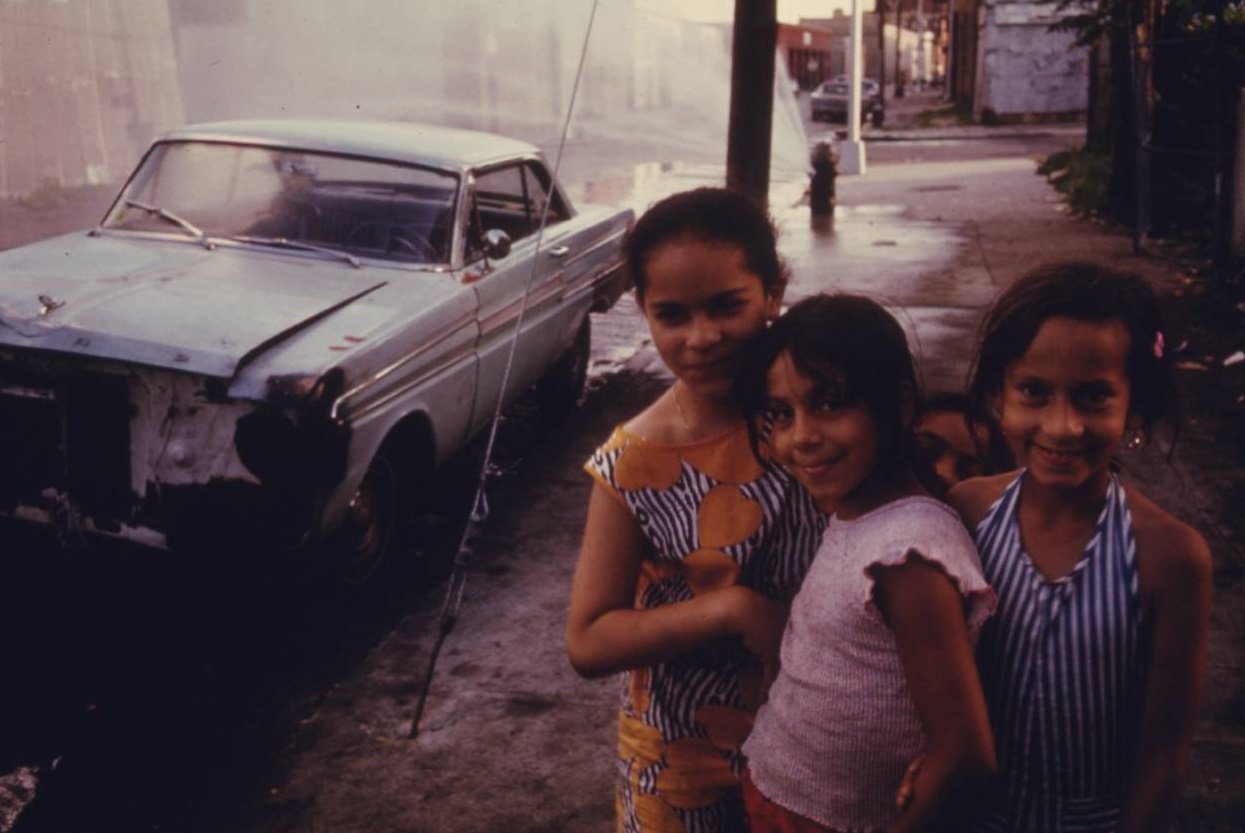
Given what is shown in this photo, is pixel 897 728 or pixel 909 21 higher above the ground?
pixel 909 21

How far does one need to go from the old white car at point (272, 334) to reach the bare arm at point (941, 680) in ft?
8.23

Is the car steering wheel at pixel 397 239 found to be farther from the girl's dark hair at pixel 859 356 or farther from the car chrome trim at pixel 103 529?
the girl's dark hair at pixel 859 356

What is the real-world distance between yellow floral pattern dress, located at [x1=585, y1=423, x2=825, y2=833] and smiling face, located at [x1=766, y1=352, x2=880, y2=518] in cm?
14

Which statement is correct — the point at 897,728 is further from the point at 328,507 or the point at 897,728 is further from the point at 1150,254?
the point at 1150,254

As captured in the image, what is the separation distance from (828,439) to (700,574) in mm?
287

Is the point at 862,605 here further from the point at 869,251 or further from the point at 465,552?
the point at 869,251

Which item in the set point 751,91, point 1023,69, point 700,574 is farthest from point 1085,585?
point 1023,69

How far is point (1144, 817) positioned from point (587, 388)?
6517 mm

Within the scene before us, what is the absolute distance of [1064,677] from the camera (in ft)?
4.91

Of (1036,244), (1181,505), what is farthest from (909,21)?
(1181,505)

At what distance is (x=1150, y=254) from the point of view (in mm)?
10344

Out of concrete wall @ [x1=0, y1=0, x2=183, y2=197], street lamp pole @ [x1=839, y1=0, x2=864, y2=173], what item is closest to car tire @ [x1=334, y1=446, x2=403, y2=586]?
concrete wall @ [x1=0, y1=0, x2=183, y2=197]

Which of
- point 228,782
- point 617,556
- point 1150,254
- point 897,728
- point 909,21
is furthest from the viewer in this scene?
point 909,21

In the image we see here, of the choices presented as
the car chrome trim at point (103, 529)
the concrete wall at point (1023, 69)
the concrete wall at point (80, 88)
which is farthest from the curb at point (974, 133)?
the car chrome trim at point (103, 529)
